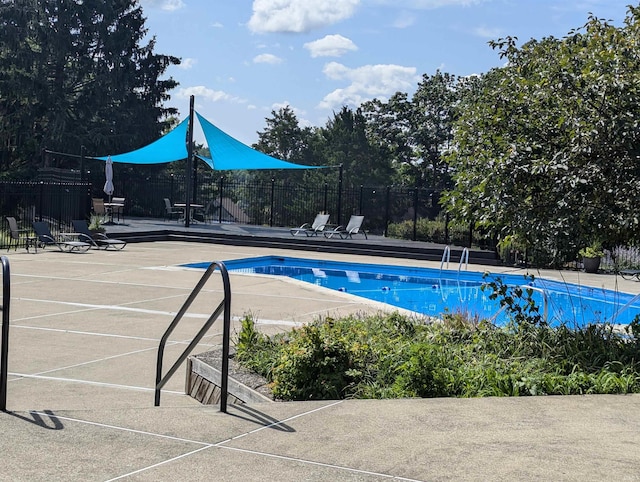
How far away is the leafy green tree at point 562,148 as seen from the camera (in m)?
6.66

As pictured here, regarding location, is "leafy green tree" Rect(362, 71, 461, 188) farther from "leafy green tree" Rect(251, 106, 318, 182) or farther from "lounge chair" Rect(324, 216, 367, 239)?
"lounge chair" Rect(324, 216, 367, 239)

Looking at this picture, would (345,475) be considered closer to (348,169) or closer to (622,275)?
(622,275)

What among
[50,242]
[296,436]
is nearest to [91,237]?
[50,242]

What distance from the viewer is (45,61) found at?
134ft

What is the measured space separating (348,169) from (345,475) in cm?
4179

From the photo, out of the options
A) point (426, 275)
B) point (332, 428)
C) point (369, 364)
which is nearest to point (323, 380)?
point (369, 364)

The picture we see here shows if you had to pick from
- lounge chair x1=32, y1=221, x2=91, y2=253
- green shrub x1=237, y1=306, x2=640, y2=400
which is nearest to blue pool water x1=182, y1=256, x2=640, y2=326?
lounge chair x1=32, y1=221, x2=91, y2=253

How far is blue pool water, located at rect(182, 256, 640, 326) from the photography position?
15.3 meters

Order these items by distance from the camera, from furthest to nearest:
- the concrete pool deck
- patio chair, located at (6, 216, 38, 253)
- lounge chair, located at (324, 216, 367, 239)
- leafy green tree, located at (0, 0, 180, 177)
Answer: leafy green tree, located at (0, 0, 180, 177) → lounge chair, located at (324, 216, 367, 239) → patio chair, located at (6, 216, 38, 253) → the concrete pool deck

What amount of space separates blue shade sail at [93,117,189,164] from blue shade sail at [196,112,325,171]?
129 cm

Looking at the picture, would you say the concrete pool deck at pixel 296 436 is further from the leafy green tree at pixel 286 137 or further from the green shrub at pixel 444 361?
the leafy green tree at pixel 286 137

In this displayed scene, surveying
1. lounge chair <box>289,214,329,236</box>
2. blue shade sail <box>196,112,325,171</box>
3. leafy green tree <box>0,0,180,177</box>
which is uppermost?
leafy green tree <box>0,0,180,177</box>

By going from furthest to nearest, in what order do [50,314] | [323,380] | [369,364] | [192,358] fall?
[50,314] → [192,358] → [369,364] → [323,380]

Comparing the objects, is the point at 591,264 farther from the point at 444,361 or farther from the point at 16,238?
the point at 444,361
